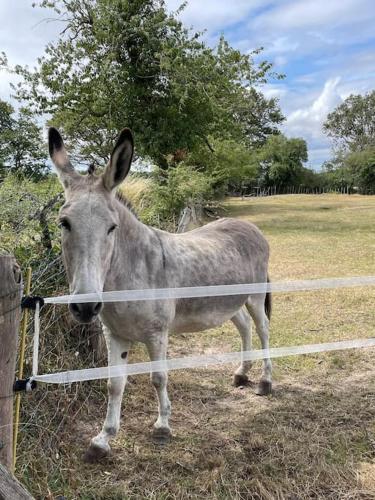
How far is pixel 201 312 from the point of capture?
363 cm

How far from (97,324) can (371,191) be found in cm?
5015

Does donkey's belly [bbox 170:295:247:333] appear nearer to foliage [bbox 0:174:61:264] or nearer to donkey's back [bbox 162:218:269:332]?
donkey's back [bbox 162:218:269:332]

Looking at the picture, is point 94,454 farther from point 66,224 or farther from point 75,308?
point 66,224

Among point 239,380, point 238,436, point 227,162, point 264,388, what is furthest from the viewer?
point 227,162

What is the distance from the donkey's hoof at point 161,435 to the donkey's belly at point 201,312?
0.73m

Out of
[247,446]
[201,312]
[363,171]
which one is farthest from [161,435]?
[363,171]

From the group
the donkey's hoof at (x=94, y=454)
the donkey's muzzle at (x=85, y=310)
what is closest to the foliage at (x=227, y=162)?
the donkey's hoof at (x=94, y=454)

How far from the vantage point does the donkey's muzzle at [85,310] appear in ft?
7.50

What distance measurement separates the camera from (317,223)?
2008cm

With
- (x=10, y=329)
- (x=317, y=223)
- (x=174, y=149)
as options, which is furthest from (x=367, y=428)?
(x=317, y=223)

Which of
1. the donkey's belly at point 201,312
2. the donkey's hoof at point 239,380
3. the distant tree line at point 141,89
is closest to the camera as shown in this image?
the donkey's belly at point 201,312

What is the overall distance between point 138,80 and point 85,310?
1549 centimetres

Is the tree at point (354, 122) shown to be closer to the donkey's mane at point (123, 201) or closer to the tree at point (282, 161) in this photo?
the tree at point (282, 161)

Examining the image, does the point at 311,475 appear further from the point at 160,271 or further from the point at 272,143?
the point at 272,143
